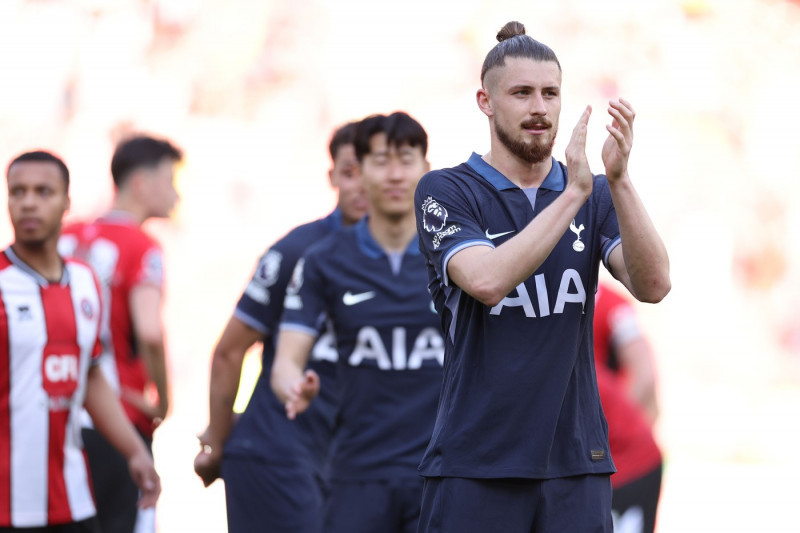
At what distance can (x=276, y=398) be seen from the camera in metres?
5.62

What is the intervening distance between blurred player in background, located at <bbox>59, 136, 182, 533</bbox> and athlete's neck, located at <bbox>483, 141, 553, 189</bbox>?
3328 millimetres

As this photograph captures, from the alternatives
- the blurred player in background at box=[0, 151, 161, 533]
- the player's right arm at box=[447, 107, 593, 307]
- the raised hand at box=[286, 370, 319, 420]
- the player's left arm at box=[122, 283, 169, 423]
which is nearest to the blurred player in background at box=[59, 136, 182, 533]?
the player's left arm at box=[122, 283, 169, 423]

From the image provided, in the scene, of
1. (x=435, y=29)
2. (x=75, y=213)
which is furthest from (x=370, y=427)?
(x=435, y=29)

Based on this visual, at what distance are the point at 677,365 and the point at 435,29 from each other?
5.70 meters

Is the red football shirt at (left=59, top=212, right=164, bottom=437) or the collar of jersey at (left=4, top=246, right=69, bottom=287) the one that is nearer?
the collar of jersey at (left=4, top=246, right=69, bottom=287)

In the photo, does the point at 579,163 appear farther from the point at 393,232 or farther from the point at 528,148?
the point at 393,232

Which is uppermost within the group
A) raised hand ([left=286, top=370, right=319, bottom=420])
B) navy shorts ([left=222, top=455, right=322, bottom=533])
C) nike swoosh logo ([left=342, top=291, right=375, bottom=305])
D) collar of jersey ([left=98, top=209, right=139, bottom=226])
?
collar of jersey ([left=98, top=209, right=139, bottom=226])

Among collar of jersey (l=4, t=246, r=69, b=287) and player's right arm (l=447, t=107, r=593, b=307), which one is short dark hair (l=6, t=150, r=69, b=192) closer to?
collar of jersey (l=4, t=246, r=69, b=287)

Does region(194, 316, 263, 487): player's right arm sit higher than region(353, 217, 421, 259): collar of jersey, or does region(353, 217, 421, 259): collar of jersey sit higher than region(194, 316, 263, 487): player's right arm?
region(353, 217, 421, 259): collar of jersey

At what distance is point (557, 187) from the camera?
3.65 metres

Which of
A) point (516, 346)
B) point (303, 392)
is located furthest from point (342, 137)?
point (516, 346)

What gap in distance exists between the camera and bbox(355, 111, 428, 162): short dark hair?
5160 millimetres

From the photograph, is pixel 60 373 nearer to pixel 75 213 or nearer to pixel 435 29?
pixel 75 213

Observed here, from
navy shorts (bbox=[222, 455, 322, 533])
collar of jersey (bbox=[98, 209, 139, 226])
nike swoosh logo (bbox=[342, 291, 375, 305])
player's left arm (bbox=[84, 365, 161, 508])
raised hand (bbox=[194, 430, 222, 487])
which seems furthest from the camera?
collar of jersey (bbox=[98, 209, 139, 226])
